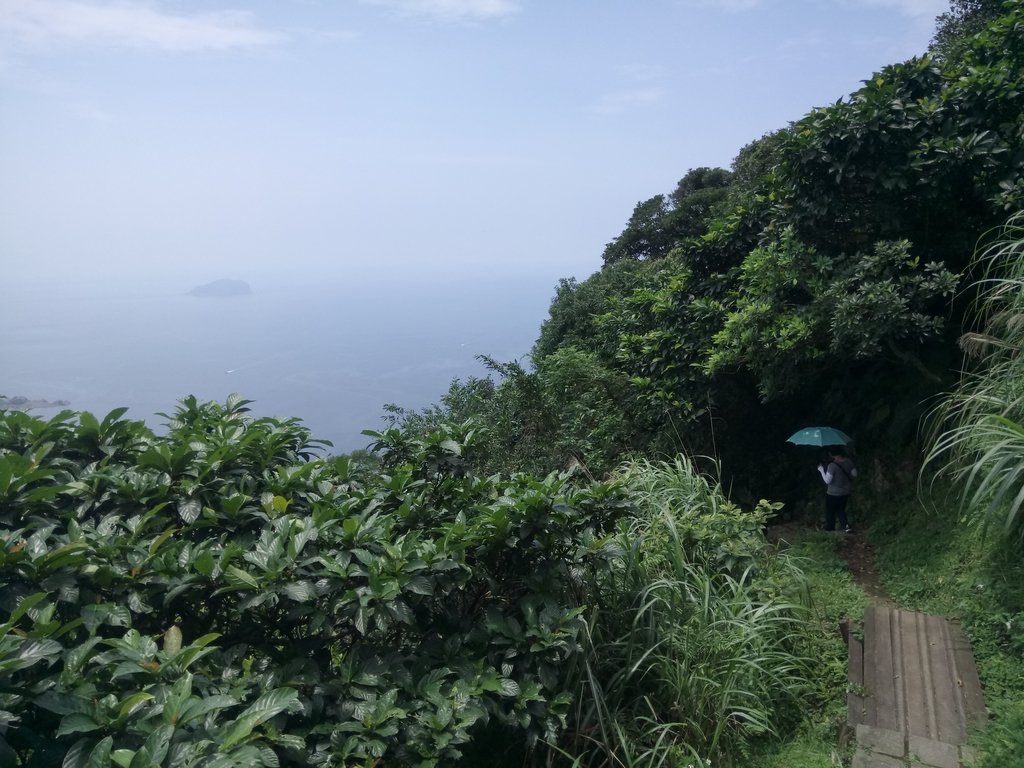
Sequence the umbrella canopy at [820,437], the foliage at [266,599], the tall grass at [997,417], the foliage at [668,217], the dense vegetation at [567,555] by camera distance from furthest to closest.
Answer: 1. the foliage at [668,217]
2. the umbrella canopy at [820,437]
3. the tall grass at [997,417]
4. the dense vegetation at [567,555]
5. the foliage at [266,599]

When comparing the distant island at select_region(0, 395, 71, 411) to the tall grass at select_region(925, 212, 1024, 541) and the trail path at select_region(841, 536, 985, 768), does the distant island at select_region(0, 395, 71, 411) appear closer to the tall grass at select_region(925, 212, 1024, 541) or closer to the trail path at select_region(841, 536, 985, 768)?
the trail path at select_region(841, 536, 985, 768)

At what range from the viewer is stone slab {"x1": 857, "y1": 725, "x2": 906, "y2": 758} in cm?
406

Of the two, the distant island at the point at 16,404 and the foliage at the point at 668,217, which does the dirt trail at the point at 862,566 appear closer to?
the distant island at the point at 16,404

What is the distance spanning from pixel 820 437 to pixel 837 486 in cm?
49

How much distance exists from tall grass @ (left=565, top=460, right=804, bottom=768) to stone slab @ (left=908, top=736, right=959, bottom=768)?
68 centimetres

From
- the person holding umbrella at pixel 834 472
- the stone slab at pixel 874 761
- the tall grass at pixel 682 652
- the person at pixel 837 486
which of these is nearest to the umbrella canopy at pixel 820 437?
the person holding umbrella at pixel 834 472

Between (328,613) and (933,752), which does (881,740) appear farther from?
(328,613)

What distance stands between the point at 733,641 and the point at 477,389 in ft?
22.2

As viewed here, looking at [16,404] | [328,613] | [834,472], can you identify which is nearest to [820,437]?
[834,472]

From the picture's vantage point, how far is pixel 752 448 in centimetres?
894

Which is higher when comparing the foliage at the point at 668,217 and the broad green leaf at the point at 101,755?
the foliage at the point at 668,217

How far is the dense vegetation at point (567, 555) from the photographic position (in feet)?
9.48

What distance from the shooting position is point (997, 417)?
4.82 metres

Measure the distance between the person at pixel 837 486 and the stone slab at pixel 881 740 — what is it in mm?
3379
